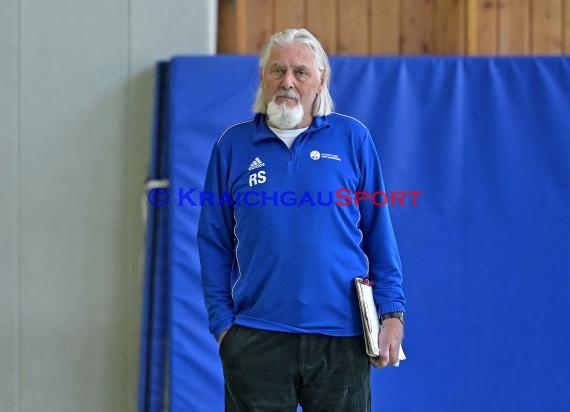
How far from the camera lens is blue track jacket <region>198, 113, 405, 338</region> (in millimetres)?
1793

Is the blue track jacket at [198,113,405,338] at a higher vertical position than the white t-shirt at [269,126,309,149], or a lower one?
lower

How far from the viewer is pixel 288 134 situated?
189 cm

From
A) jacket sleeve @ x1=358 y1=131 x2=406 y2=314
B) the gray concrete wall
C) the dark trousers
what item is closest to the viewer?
the dark trousers

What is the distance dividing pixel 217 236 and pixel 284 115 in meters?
0.35

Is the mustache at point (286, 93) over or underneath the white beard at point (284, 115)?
over

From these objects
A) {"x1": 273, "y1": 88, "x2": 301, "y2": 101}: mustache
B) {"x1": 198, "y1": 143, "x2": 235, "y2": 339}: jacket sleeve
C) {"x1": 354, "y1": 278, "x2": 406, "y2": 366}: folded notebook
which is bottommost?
{"x1": 354, "y1": 278, "x2": 406, "y2": 366}: folded notebook

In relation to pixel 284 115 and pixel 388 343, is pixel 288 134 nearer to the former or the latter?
pixel 284 115

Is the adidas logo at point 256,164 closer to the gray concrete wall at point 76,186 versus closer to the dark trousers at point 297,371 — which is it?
the dark trousers at point 297,371

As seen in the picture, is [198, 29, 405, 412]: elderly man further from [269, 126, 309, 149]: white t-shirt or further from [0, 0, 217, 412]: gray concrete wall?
[0, 0, 217, 412]: gray concrete wall

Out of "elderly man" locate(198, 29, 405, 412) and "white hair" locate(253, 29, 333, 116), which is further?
"white hair" locate(253, 29, 333, 116)

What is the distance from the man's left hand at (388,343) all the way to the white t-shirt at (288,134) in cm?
48

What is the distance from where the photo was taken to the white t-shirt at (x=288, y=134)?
1.88m

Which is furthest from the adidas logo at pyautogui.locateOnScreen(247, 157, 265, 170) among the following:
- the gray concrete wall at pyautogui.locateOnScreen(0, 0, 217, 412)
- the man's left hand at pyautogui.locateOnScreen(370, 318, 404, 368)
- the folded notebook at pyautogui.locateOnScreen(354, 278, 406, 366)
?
the gray concrete wall at pyautogui.locateOnScreen(0, 0, 217, 412)

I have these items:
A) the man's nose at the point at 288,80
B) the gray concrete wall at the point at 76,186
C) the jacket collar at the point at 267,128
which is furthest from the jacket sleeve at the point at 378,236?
the gray concrete wall at the point at 76,186
